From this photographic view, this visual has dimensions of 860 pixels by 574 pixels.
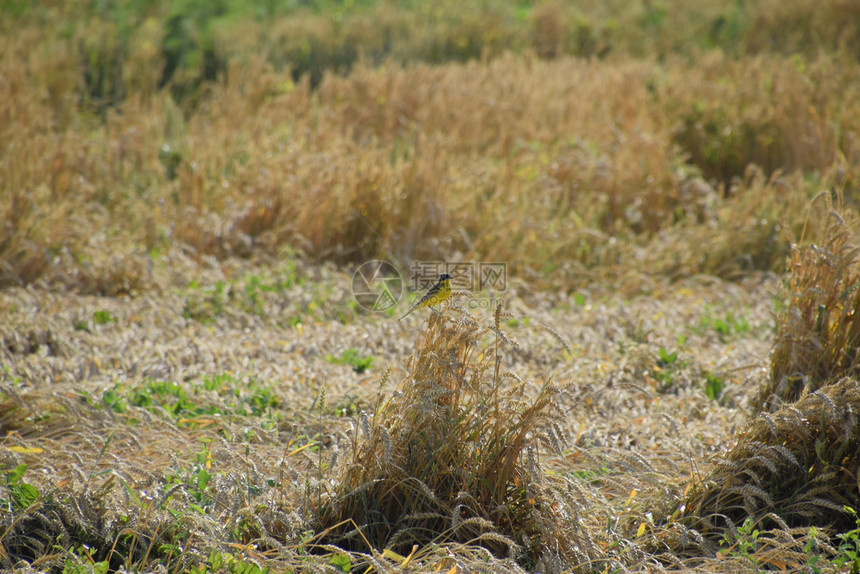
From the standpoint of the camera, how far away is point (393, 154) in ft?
25.7

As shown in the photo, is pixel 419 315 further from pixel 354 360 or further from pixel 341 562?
pixel 341 562

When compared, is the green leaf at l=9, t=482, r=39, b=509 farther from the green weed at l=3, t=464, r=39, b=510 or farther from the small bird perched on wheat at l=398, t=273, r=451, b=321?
the small bird perched on wheat at l=398, t=273, r=451, b=321

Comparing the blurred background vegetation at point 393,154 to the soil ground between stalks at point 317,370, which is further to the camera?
the blurred background vegetation at point 393,154

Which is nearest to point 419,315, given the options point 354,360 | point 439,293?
point 354,360

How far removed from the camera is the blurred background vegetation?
6242 millimetres

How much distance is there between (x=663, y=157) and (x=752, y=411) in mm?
4168

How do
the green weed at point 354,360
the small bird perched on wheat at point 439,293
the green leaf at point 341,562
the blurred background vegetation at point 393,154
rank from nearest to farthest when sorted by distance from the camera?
the green leaf at point 341,562 → the small bird perched on wheat at point 439,293 → the green weed at point 354,360 → the blurred background vegetation at point 393,154

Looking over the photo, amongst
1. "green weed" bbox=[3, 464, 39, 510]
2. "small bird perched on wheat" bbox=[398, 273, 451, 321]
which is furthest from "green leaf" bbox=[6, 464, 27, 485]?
"small bird perched on wheat" bbox=[398, 273, 451, 321]

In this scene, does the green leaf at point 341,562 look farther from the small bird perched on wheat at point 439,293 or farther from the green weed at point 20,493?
the small bird perched on wheat at point 439,293

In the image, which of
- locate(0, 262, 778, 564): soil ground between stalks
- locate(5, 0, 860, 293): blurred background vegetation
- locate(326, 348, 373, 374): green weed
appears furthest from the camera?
locate(5, 0, 860, 293): blurred background vegetation

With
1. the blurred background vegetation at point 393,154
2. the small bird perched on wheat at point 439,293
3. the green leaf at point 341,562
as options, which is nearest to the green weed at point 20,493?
the green leaf at point 341,562

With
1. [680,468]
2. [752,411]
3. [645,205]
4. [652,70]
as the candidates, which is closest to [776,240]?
[645,205]

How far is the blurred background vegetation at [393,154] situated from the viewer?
6.24 meters

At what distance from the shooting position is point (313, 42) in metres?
13.0
